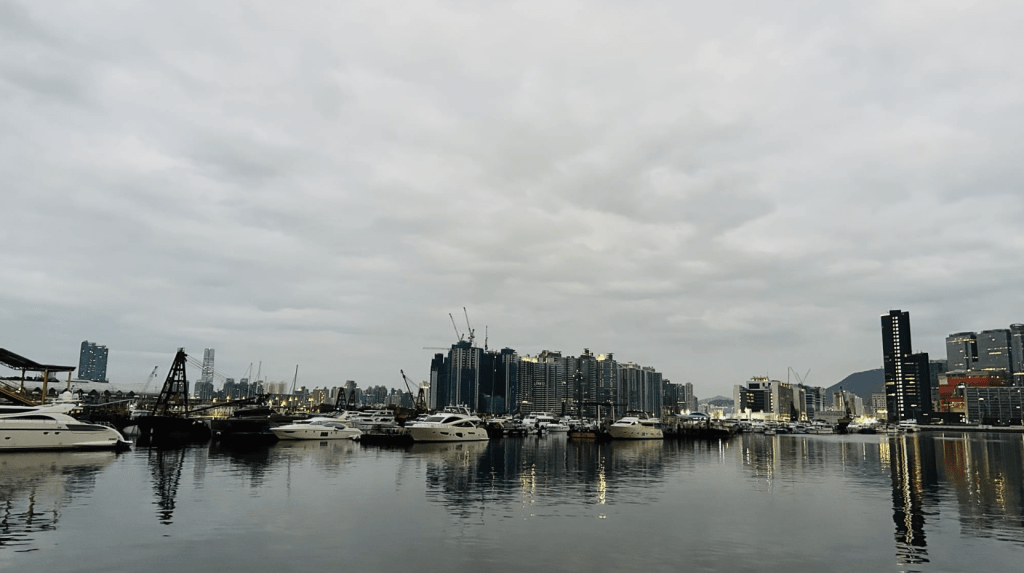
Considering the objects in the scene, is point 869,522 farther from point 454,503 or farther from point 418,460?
point 418,460

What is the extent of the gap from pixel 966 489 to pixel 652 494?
26.1 metres

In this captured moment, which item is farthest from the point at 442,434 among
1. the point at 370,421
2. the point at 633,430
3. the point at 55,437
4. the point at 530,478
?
the point at 370,421

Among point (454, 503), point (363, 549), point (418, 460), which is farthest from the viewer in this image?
point (418, 460)

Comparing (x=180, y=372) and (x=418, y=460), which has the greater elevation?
(x=180, y=372)

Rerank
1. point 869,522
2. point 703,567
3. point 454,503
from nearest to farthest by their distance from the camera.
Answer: point 703,567
point 869,522
point 454,503

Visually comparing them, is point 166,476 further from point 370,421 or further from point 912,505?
point 370,421

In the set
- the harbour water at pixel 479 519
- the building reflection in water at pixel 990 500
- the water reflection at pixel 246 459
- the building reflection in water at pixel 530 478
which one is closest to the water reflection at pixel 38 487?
the harbour water at pixel 479 519

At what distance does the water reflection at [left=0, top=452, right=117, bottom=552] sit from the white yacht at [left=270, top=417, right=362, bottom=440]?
1262 inches

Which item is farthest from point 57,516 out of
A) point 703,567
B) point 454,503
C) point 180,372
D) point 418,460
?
point 180,372

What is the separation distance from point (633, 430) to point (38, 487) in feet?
334

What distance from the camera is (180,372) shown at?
11719 centimetres

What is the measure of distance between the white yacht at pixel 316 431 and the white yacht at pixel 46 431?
91.9 ft

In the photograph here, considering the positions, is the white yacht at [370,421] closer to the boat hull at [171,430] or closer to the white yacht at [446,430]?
the white yacht at [446,430]

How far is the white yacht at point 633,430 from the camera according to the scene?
123375 millimetres
